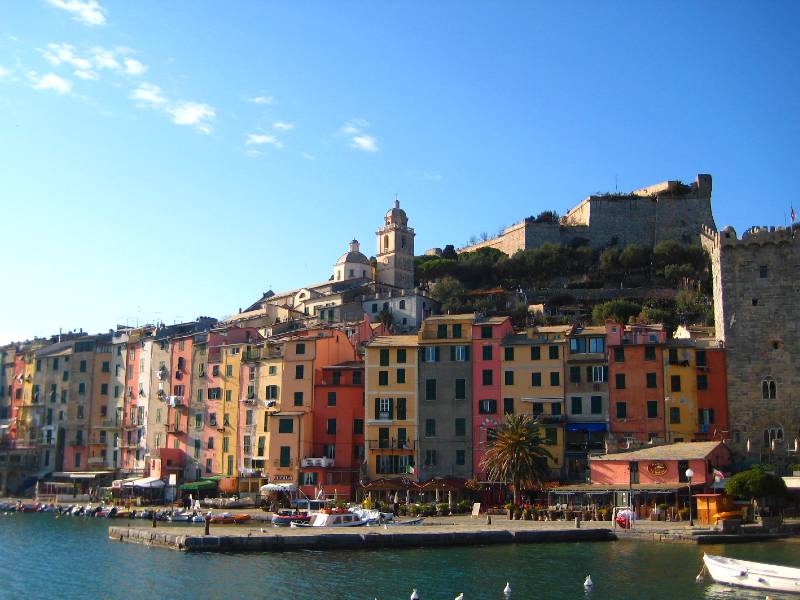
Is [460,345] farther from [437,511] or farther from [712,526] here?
[712,526]

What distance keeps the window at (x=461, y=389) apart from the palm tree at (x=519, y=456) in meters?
6.58

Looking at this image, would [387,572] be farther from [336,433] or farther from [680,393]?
[336,433]

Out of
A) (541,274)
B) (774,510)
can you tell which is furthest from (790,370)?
(541,274)

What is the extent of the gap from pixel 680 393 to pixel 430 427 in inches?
612

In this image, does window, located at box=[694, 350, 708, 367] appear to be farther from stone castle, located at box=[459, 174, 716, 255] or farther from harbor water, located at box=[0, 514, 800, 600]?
stone castle, located at box=[459, 174, 716, 255]

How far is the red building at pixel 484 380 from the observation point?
60.8 m

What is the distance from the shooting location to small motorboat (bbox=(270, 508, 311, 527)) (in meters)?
52.5

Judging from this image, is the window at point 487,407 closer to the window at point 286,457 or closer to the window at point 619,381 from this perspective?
the window at point 619,381

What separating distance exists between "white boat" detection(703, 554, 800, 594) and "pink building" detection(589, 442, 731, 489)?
15.6m

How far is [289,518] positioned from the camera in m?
53.0

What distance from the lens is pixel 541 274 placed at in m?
111

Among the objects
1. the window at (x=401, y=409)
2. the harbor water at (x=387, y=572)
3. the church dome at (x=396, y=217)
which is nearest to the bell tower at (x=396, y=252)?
the church dome at (x=396, y=217)

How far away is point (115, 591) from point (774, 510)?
3243 cm

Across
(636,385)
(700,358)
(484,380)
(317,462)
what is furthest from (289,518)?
(700,358)
